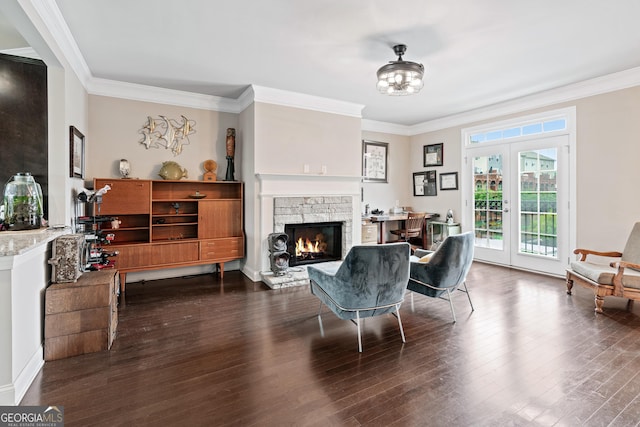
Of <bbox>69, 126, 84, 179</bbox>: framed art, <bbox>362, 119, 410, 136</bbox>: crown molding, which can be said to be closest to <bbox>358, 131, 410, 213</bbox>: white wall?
<bbox>362, 119, 410, 136</bbox>: crown molding

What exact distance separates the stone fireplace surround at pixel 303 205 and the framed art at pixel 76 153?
2.10m

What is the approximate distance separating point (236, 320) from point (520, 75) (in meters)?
4.63

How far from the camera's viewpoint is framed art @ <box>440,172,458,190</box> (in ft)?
20.5

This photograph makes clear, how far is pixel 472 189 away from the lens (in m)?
6.00

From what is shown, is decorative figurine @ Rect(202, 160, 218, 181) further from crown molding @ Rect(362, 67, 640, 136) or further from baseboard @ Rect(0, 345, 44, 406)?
crown molding @ Rect(362, 67, 640, 136)

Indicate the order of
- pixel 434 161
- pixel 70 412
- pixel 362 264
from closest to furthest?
pixel 70 412, pixel 362 264, pixel 434 161

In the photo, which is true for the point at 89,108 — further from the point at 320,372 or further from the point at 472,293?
the point at 472,293

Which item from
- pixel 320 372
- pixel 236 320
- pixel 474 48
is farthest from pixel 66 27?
pixel 474 48

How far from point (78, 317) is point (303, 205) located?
307cm

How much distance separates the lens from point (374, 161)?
665 cm

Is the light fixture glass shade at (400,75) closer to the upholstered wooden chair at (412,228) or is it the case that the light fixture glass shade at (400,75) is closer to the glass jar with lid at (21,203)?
the upholstered wooden chair at (412,228)

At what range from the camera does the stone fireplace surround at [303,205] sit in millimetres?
4598

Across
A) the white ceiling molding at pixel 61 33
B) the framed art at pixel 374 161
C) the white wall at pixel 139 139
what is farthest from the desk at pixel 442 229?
the white ceiling molding at pixel 61 33

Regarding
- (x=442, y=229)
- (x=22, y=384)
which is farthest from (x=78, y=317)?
(x=442, y=229)
